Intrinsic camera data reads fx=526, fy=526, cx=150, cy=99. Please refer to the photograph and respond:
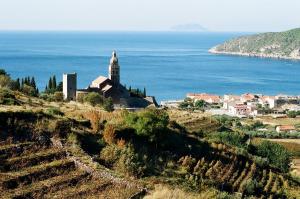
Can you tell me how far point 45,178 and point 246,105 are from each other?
79.9m

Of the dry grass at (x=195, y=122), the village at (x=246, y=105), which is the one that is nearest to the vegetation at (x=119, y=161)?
the dry grass at (x=195, y=122)

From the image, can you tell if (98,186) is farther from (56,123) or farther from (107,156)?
(56,123)

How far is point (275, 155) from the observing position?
1335 inches

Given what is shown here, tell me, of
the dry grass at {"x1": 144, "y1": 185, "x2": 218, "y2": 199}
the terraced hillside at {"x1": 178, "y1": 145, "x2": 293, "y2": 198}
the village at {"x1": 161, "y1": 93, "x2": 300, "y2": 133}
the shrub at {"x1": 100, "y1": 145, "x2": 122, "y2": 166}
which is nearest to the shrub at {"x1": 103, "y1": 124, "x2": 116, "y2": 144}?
the shrub at {"x1": 100, "y1": 145, "x2": 122, "y2": 166}

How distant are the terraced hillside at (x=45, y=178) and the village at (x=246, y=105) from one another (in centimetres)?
6479

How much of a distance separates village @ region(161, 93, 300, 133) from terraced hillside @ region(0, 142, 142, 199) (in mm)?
64792

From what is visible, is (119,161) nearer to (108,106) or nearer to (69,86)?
(108,106)

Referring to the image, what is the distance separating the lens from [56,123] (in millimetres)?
18469

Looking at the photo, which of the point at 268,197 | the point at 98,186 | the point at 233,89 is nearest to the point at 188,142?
the point at 268,197

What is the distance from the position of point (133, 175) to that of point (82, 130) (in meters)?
4.29

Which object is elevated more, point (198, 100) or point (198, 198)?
point (198, 198)

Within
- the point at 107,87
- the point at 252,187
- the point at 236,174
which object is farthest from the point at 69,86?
the point at 252,187

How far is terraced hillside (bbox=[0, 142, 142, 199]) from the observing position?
14.0 metres

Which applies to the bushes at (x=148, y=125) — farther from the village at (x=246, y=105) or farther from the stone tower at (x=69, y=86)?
the village at (x=246, y=105)
